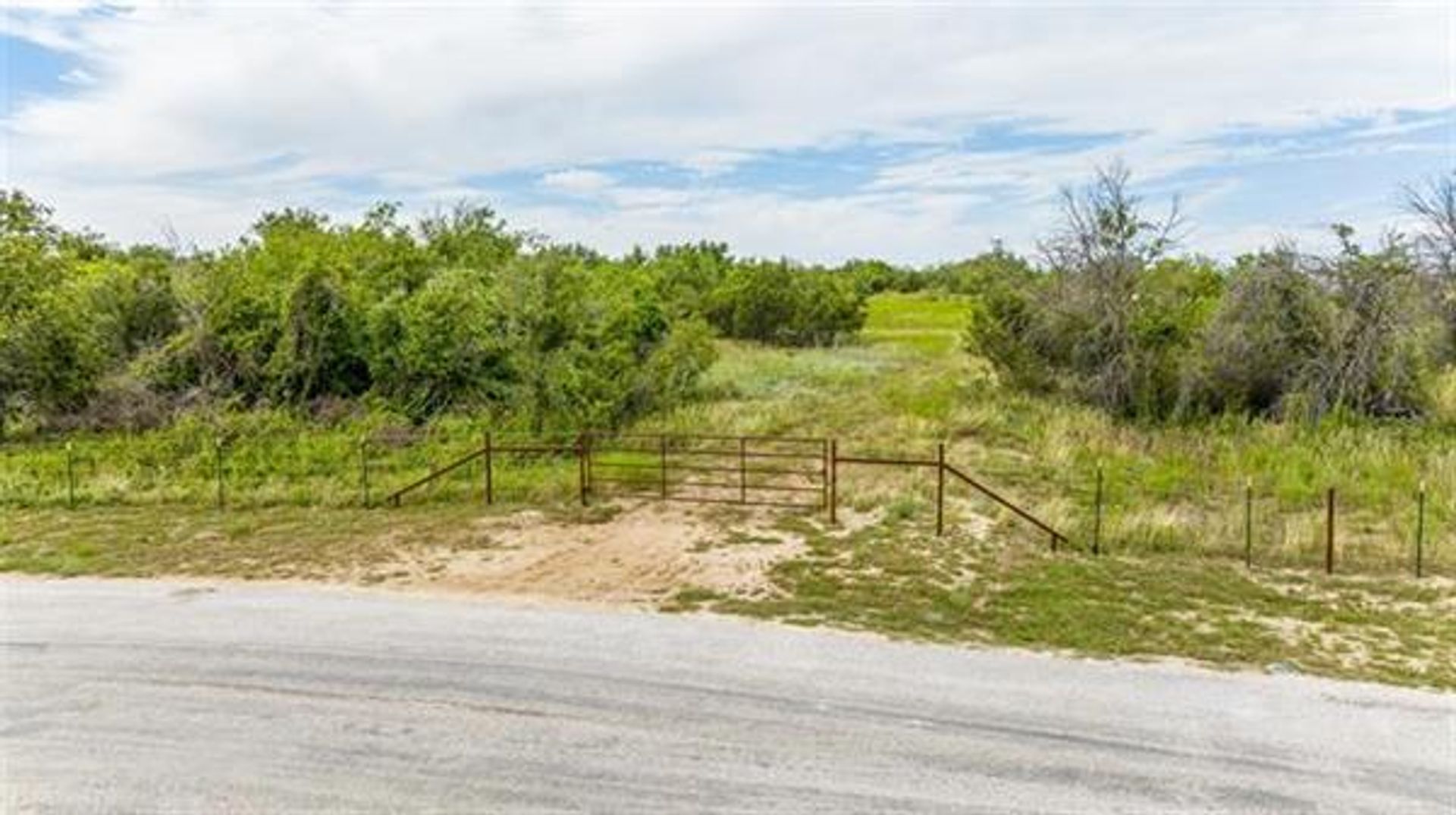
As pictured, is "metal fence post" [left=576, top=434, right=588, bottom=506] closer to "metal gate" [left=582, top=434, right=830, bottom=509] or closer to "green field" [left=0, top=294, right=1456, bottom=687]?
"metal gate" [left=582, top=434, right=830, bottom=509]

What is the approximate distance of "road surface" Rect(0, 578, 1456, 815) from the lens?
210 inches

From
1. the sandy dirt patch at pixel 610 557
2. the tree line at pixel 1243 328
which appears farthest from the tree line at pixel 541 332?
the sandy dirt patch at pixel 610 557

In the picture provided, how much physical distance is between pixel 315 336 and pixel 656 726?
18021 millimetres

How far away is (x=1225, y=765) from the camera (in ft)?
18.4

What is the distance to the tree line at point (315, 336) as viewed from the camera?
20.8m

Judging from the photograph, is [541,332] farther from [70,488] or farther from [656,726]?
[656,726]

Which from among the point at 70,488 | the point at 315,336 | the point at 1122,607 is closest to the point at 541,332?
the point at 315,336

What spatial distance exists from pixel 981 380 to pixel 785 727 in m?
20.5

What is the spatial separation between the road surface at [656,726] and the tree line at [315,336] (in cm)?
1166

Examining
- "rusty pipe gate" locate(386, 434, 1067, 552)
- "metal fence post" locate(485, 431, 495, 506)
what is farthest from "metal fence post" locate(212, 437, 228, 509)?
"metal fence post" locate(485, 431, 495, 506)

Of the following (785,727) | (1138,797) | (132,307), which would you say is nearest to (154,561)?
(785,727)

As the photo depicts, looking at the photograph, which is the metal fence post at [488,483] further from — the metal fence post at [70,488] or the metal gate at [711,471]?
the metal fence post at [70,488]

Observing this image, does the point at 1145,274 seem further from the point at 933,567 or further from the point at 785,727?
the point at 785,727

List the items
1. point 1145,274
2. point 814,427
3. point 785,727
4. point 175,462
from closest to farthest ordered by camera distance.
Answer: point 785,727, point 175,462, point 814,427, point 1145,274
